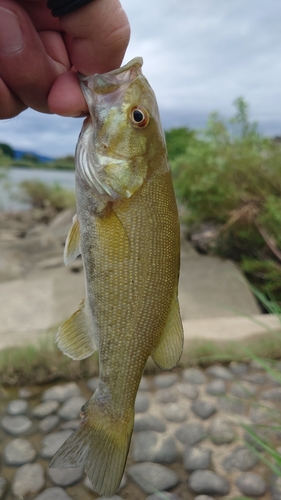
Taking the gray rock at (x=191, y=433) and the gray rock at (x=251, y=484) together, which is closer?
the gray rock at (x=251, y=484)

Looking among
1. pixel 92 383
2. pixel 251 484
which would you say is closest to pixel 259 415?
pixel 251 484

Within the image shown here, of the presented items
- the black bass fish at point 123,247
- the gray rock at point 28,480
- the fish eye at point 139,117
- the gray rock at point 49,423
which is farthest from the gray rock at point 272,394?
the fish eye at point 139,117

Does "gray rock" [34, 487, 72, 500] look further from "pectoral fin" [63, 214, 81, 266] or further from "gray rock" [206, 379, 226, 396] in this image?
"pectoral fin" [63, 214, 81, 266]

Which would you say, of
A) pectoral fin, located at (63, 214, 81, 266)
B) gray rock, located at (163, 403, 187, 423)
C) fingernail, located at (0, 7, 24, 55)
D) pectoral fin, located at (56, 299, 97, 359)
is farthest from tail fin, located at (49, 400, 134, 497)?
gray rock, located at (163, 403, 187, 423)

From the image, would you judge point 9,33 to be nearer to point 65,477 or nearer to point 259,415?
point 65,477

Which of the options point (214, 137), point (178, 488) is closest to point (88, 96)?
point (178, 488)

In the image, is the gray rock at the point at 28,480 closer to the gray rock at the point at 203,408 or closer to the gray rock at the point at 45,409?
the gray rock at the point at 45,409

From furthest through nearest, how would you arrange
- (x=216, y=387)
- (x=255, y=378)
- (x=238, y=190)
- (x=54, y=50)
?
(x=238, y=190) < (x=255, y=378) < (x=216, y=387) < (x=54, y=50)
